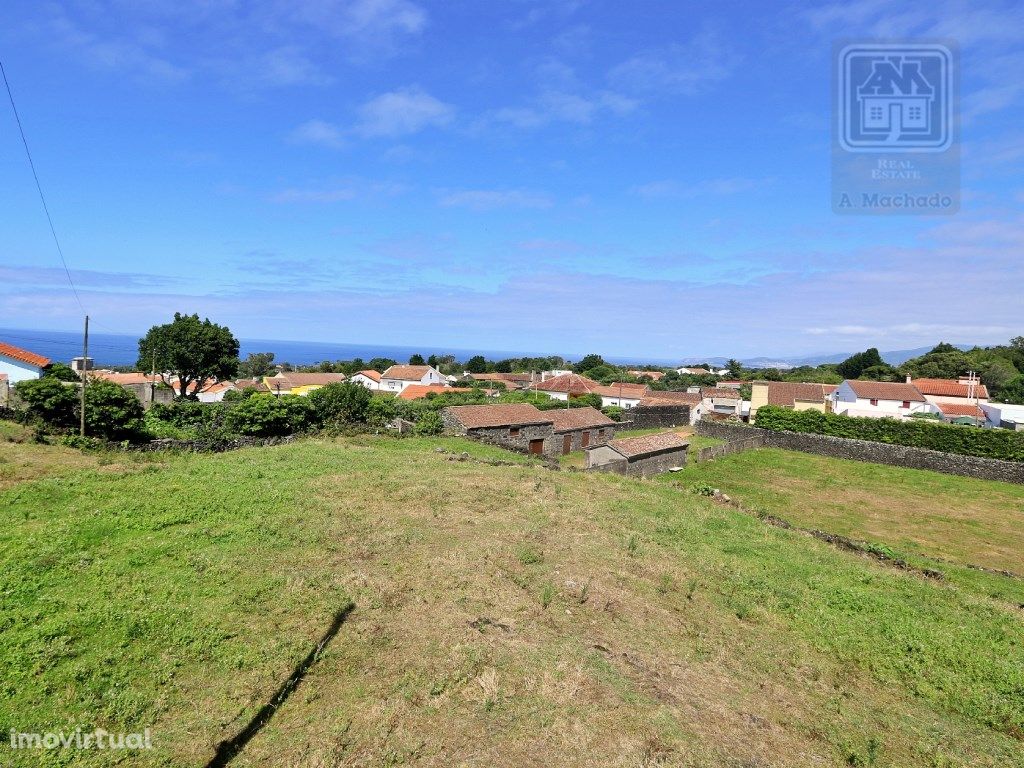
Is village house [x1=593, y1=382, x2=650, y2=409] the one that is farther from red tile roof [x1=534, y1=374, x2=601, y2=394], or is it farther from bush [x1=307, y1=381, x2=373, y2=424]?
bush [x1=307, y1=381, x2=373, y2=424]

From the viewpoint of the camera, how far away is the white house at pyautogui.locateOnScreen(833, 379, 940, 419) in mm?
48344

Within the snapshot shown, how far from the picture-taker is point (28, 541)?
879cm

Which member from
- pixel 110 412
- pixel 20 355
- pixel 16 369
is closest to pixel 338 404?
pixel 110 412

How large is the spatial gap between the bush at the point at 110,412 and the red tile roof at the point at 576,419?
22667mm

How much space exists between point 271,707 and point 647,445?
23297mm

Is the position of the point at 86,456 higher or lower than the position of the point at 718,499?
higher

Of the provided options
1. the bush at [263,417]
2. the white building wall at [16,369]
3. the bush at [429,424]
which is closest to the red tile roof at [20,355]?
the white building wall at [16,369]

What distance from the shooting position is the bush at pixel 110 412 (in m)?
19.2

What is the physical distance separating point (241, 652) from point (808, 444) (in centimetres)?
3783

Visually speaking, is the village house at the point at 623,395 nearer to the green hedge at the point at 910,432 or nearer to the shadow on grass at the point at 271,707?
the green hedge at the point at 910,432

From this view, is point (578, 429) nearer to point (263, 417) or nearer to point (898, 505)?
point (898, 505)

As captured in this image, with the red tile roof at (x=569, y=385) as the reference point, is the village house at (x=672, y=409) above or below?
below

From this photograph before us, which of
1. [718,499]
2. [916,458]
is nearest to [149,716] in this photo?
[718,499]

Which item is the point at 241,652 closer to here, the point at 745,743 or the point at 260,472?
the point at 745,743
